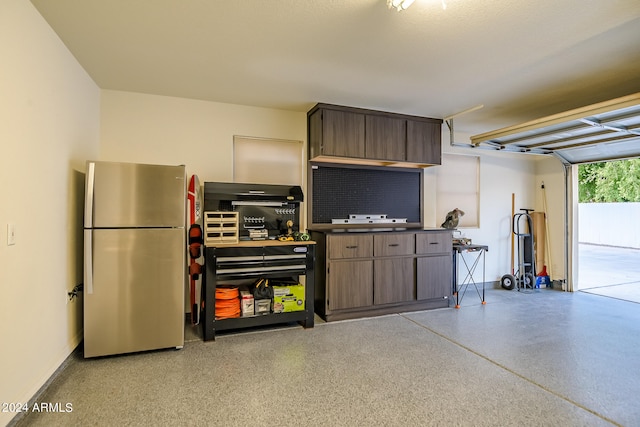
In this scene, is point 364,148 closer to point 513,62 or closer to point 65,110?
point 513,62

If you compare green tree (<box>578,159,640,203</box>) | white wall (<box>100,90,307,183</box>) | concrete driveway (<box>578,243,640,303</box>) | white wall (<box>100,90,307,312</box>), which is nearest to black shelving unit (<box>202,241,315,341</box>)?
white wall (<box>100,90,307,312</box>)

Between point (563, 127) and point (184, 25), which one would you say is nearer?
point (184, 25)

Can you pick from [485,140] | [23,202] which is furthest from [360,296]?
[23,202]

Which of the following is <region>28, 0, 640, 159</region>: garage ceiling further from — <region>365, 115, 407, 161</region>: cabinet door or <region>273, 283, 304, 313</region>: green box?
<region>273, 283, 304, 313</region>: green box

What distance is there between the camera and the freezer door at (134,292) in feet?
9.04

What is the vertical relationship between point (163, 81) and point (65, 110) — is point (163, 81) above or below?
above

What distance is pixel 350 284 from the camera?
12.7 ft

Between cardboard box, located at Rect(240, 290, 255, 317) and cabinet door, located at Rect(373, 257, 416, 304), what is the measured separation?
61.1 inches

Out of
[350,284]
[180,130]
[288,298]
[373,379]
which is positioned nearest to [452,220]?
[350,284]

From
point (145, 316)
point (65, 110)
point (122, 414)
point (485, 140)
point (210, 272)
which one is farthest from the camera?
point (485, 140)

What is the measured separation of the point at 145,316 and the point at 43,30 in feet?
7.91

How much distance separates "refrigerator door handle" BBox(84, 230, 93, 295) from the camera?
270cm

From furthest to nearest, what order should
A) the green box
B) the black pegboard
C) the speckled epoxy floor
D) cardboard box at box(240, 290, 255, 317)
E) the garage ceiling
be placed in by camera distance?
the black pegboard < the green box < cardboard box at box(240, 290, 255, 317) < the garage ceiling < the speckled epoxy floor

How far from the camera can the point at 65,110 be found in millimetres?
2645
